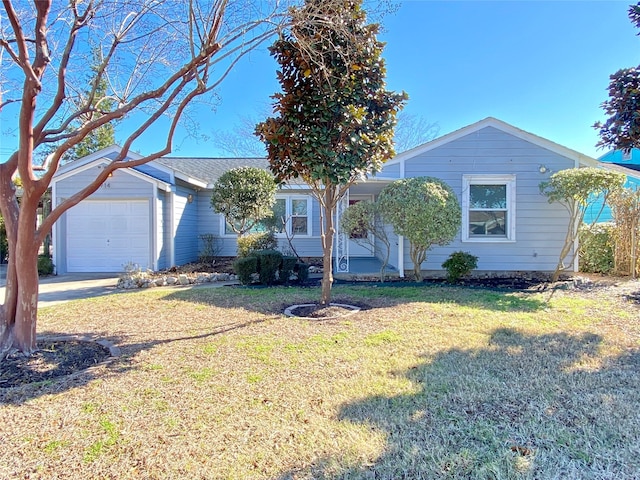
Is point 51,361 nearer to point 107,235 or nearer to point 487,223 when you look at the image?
point 107,235

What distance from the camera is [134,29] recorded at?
18.1 ft

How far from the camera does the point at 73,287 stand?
947cm

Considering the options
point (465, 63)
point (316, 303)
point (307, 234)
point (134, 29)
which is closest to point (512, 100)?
point (465, 63)

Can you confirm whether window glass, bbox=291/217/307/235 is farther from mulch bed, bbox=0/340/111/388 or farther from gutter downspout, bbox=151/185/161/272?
mulch bed, bbox=0/340/111/388

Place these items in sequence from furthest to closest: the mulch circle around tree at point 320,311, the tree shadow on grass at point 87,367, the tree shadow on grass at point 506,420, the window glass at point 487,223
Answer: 1. the window glass at point 487,223
2. the mulch circle around tree at point 320,311
3. the tree shadow on grass at point 87,367
4. the tree shadow on grass at point 506,420

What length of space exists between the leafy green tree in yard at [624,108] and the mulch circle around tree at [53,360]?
25.5ft

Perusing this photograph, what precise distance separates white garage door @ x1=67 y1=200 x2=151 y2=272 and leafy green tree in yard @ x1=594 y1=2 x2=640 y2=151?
11.7 metres

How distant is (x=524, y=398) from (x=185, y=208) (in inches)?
483

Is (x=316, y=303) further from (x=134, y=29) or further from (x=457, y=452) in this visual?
(x=134, y=29)

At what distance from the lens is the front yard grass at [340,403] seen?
7.81 ft

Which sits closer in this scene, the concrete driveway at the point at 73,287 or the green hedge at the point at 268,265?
the concrete driveway at the point at 73,287

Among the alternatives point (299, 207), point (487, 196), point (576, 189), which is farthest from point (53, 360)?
point (299, 207)

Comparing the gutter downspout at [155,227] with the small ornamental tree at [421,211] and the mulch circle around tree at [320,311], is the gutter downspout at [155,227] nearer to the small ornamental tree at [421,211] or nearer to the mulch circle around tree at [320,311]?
the mulch circle around tree at [320,311]

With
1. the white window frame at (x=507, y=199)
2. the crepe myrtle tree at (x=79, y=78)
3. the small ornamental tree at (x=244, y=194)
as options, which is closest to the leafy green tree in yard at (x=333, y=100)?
the crepe myrtle tree at (x=79, y=78)
